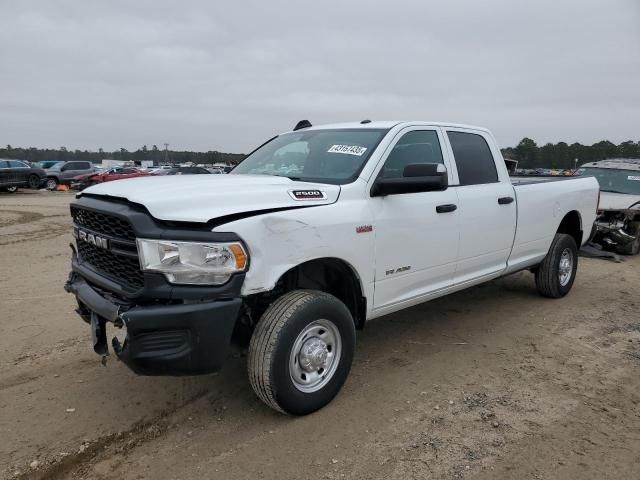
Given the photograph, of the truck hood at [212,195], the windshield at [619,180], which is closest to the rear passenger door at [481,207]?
the truck hood at [212,195]

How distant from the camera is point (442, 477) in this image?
8.82ft

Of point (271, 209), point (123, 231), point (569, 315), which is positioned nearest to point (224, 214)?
point (271, 209)

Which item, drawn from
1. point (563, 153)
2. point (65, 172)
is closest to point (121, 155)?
point (65, 172)

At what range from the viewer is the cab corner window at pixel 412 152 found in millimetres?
3910

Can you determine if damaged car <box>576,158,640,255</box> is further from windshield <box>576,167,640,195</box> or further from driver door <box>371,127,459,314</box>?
driver door <box>371,127,459,314</box>

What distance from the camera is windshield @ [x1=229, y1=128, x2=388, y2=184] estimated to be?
149 inches

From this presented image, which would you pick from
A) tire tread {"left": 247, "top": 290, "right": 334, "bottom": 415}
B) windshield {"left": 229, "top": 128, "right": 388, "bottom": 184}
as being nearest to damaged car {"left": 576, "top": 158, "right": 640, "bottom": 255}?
windshield {"left": 229, "top": 128, "right": 388, "bottom": 184}

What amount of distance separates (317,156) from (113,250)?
69.9 inches

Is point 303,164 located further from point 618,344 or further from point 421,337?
point 618,344

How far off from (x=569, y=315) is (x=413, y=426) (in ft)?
10.6

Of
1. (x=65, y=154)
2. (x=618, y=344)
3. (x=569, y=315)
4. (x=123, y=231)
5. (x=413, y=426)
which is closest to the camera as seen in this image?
(x=123, y=231)

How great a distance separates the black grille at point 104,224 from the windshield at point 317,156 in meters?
1.37

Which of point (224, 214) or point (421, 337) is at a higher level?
point (224, 214)

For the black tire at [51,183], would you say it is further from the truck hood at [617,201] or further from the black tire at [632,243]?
the black tire at [632,243]
